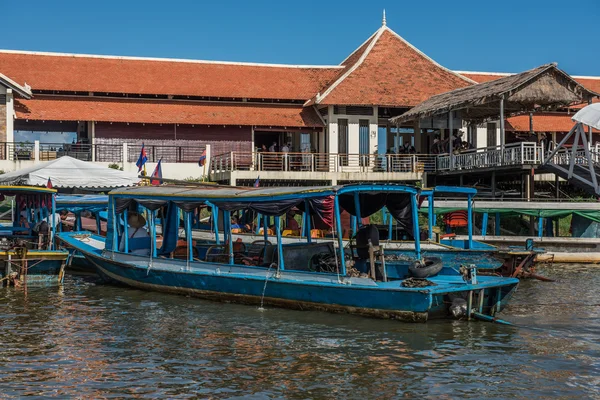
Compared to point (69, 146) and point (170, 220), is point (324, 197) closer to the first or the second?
point (170, 220)

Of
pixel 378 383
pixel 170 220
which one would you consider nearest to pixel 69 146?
pixel 170 220

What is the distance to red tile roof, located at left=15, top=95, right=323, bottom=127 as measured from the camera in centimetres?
3080

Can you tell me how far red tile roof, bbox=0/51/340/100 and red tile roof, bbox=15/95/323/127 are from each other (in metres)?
0.49

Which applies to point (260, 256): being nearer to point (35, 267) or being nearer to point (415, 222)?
point (415, 222)

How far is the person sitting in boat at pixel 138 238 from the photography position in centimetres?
1755

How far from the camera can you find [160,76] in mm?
33938

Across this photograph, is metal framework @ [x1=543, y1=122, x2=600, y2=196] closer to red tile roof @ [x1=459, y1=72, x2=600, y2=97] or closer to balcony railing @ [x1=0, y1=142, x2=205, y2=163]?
red tile roof @ [x1=459, y1=72, x2=600, y2=97]

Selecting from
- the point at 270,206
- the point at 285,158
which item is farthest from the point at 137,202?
the point at 285,158

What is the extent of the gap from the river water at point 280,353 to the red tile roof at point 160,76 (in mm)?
18386

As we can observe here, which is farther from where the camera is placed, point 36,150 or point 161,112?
point 161,112

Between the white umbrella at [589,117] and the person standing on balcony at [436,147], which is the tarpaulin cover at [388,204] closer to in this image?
the white umbrella at [589,117]

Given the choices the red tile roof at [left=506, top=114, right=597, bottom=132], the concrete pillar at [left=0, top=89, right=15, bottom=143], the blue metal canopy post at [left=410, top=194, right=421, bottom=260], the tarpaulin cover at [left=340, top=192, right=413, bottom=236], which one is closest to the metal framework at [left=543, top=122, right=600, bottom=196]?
the red tile roof at [left=506, top=114, right=597, bottom=132]

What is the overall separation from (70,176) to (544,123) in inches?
851

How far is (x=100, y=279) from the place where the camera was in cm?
1914
